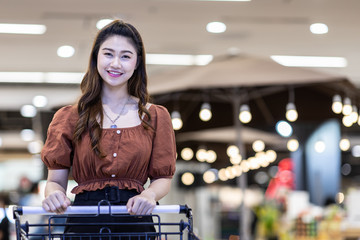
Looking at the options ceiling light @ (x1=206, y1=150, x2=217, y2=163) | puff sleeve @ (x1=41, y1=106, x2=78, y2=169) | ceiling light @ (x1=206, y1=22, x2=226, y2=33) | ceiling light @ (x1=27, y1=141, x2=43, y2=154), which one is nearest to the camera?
puff sleeve @ (x1=41, y1=106, x2=78, y2=169)

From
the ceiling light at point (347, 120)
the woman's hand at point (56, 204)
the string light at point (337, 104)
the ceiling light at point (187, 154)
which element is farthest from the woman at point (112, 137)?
the ceiling light at point (187, 154)

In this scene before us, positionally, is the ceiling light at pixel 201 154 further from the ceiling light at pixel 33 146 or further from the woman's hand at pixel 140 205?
the ceiling light at pixel 33 146

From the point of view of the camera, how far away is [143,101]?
2.59 m

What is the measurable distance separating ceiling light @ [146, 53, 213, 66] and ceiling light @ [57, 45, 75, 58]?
1.34m

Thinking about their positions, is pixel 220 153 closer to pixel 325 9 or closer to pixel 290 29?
pixel 290 29

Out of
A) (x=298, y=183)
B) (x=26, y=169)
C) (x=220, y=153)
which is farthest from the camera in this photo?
(x=26, y=169)

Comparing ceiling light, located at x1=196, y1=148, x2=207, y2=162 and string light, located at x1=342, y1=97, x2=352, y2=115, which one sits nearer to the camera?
string light, located at x1=342, y1=97, x2=352, y2=115

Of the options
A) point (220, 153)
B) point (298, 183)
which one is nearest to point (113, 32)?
point (220, 153)

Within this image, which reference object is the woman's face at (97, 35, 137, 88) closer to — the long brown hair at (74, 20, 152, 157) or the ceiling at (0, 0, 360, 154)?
the long brown hair at (74, 20, 152, 157)

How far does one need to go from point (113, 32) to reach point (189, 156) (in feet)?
34.1

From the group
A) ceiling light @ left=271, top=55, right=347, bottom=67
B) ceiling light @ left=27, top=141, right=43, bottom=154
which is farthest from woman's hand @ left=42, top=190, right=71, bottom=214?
ceiling light @ left=27, top=141, right=43, bottom=154

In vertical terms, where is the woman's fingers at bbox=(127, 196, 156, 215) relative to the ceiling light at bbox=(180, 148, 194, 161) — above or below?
below

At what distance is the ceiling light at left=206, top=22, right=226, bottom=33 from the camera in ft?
36.4

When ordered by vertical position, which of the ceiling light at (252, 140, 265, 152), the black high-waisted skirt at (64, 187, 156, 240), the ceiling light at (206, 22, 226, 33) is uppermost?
the ceiling light at (206, 22, 226, 33)
